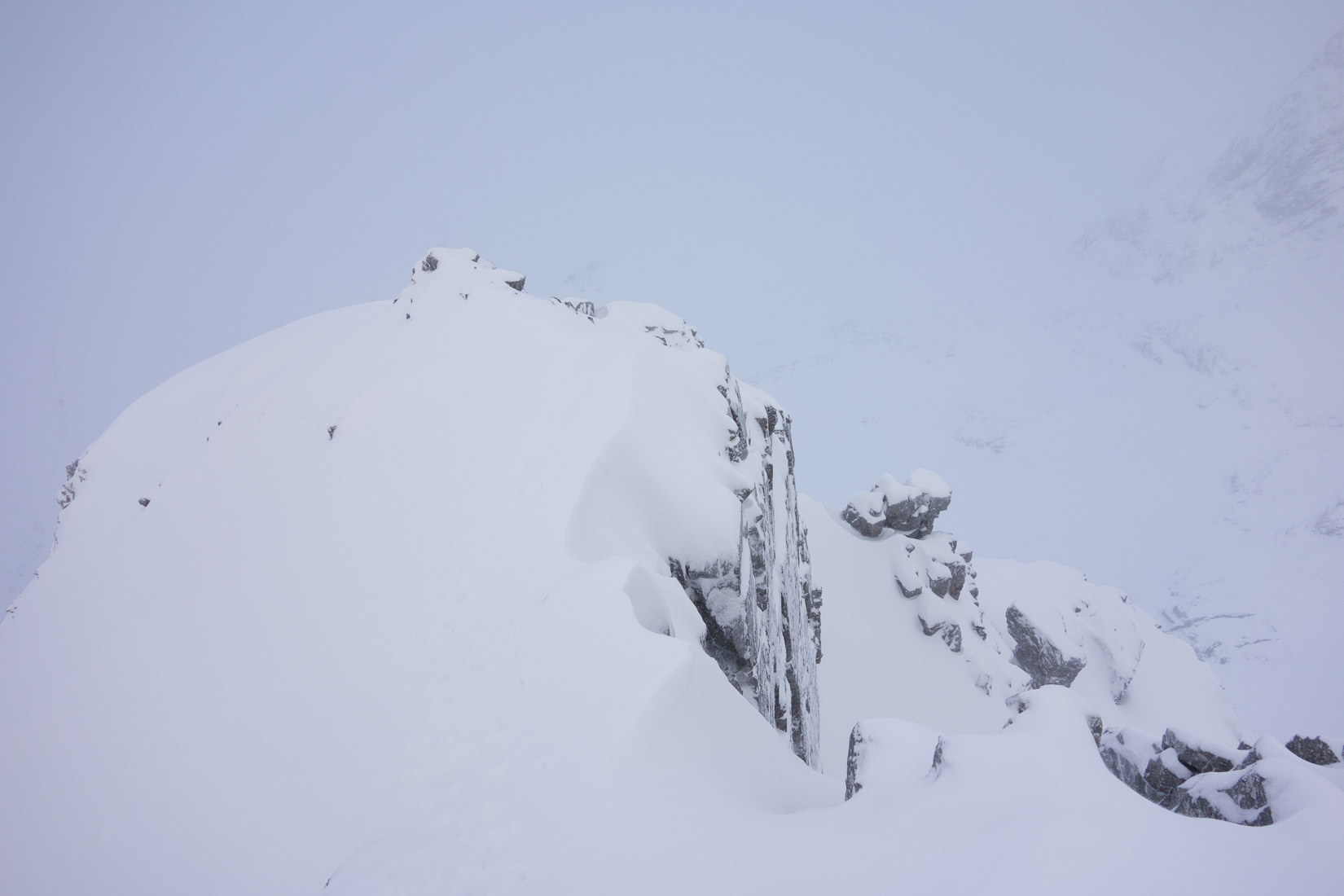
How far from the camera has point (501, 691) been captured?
6746 millimetres

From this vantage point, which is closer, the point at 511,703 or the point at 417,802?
the point at 417,802

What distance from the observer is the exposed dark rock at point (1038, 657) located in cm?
3072

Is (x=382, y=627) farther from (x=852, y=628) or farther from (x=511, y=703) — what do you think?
(x=852, y=628)

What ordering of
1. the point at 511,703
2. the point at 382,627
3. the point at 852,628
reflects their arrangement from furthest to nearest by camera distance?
the point at 852,628 → the point at 382,627 → the point at 511,703

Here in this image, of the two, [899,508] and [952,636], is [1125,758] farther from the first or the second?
[899,508]

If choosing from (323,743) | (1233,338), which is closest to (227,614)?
(323,743)

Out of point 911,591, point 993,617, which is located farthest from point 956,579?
point 993,617

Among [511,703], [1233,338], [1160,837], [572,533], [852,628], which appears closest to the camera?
[1160,837]

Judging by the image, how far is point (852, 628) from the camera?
2859 cm

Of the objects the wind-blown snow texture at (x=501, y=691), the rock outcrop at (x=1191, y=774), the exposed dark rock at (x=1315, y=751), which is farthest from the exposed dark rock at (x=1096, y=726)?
the exposed dark rock at (x=1315, y=751)

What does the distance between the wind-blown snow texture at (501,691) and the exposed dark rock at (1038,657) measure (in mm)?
20883

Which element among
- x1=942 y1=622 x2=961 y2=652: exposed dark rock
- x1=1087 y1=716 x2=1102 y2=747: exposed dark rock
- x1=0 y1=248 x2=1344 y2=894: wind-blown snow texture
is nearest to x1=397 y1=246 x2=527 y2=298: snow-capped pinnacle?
x1=0 y1=248 x2=1344 y2=894: wind-blown snow texture

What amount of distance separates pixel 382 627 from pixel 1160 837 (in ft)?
31.1

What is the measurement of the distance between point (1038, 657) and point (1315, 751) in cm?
2939
